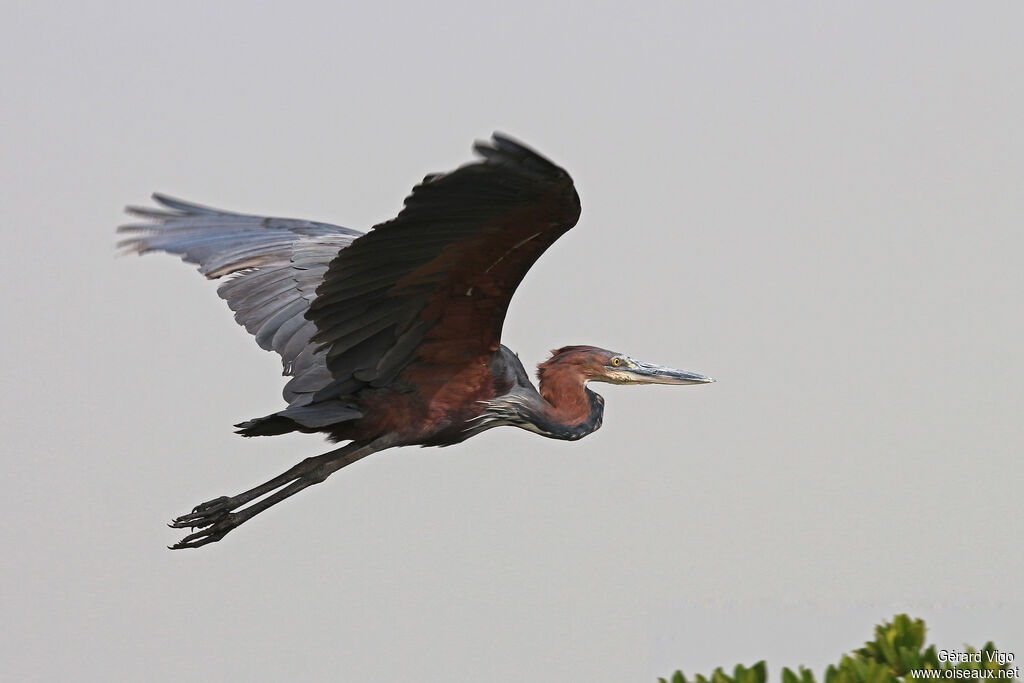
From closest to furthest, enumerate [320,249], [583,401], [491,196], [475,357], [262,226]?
[491,196]
[475,357]
[583,401]
[320,249]
[262,226]

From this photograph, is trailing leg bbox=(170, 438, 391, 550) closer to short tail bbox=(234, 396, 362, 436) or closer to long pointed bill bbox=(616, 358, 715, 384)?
short tail bbox=(234, 396, 362, 436)

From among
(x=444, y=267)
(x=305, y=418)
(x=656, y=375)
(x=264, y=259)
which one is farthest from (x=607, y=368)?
(x=264, y=259)

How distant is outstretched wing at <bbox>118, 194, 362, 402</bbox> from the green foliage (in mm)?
2244

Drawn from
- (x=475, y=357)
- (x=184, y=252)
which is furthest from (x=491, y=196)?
(x=184, y=252)

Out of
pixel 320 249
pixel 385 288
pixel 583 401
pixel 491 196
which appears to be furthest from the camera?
pixel 320 249

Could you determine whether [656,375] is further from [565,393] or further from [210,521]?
[210,521]

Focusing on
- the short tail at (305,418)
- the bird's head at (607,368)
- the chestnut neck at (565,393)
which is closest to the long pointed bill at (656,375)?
the bird's head at (607,368)

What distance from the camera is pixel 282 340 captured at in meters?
5.83

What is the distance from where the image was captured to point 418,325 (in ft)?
17.1

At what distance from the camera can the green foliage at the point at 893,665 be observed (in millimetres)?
4414

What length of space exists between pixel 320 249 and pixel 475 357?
1.43 metres

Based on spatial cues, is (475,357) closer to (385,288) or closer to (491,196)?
(385,288)

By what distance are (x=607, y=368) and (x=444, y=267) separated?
4.34 ft

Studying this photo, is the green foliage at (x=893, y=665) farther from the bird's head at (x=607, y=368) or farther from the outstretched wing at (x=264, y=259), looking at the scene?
the outstretched wing at (x=264, y=259)
